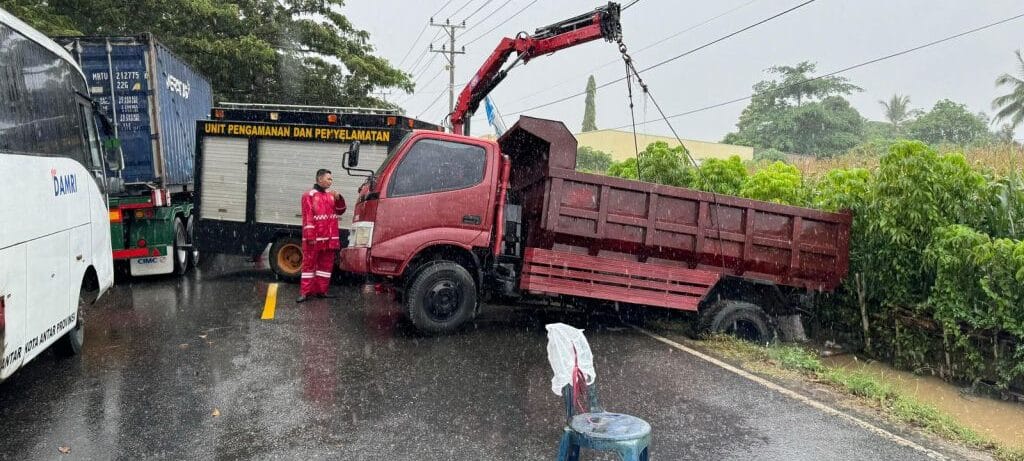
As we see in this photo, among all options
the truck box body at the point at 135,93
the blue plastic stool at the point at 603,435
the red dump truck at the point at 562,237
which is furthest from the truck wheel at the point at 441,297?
the truck box body at the point at 135,93

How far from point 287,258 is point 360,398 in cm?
582

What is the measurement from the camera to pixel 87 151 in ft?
21.5

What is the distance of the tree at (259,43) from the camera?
1923 cm

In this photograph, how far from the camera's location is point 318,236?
8.55 meters

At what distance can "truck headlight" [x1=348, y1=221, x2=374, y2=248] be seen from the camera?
6965 millimetres

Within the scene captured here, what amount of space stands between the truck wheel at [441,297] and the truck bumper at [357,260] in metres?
0.51

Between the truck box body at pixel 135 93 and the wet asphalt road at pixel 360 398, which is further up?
the truck box body at pixel 135 93

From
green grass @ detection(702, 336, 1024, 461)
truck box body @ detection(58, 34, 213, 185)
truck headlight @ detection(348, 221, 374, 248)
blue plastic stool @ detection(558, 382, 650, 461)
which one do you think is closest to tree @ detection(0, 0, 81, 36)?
truck box body @ detection(58, 34, 213, 185)

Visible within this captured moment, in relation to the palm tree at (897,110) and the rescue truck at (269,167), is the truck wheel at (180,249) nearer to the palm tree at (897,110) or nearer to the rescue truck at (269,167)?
the rescue truck at (269,167)

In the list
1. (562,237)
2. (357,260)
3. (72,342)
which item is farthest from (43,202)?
(562,237)

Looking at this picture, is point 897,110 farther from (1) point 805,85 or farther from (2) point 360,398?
(2) point 360,398

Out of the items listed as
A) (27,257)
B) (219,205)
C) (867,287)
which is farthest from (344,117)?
(867,287)

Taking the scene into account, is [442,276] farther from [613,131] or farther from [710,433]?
[613,131]

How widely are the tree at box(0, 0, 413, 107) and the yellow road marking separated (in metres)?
12.9
